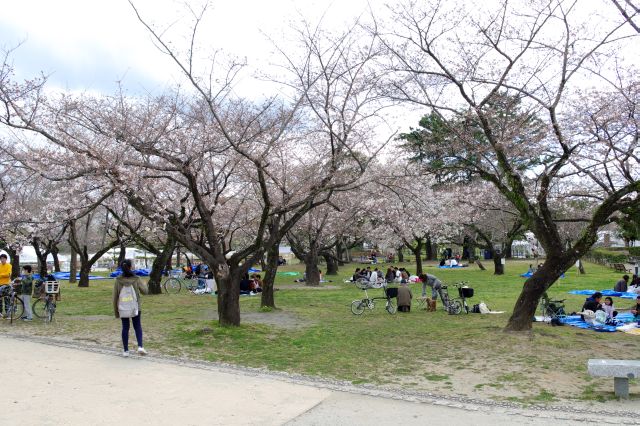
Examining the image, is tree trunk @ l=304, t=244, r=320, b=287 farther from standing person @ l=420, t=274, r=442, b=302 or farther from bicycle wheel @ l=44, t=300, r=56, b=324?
bicycle wheel @ l=44, t=300, r=56, b=324

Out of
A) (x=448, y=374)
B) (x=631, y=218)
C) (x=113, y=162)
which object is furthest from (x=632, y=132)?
(x=113, y=162)

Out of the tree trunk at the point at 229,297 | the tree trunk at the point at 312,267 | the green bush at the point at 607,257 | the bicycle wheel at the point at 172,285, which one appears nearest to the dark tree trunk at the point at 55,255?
the bicycle wheel at the point at 172,285

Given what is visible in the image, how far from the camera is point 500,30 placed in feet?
31.7

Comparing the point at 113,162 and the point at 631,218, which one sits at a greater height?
the point at 113,162

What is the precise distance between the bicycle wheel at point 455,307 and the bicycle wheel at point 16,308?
10.5 m

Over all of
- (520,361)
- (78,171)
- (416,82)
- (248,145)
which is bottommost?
(520,361)

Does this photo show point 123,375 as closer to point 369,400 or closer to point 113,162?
point 369,400

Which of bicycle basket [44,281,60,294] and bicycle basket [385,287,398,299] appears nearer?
Answer: bicycle basket [44,281,60,294]

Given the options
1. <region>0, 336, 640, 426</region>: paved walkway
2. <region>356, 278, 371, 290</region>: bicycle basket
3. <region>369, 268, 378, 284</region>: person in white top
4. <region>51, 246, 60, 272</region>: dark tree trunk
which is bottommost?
<region>0, 336, 640, 426</region>: paved walkway

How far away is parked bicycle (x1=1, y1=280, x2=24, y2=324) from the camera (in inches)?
456

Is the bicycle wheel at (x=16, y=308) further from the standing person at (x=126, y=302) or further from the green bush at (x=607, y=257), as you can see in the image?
the green bush at (x=607, y=257)

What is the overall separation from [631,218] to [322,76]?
624 centimetres

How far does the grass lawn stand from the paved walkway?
1.01 m

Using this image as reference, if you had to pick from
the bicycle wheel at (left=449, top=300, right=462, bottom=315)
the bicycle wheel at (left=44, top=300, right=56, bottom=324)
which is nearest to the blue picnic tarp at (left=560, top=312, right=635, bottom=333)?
the bicycle wheel at (left=449, top=300, right=462, bottom=315)
